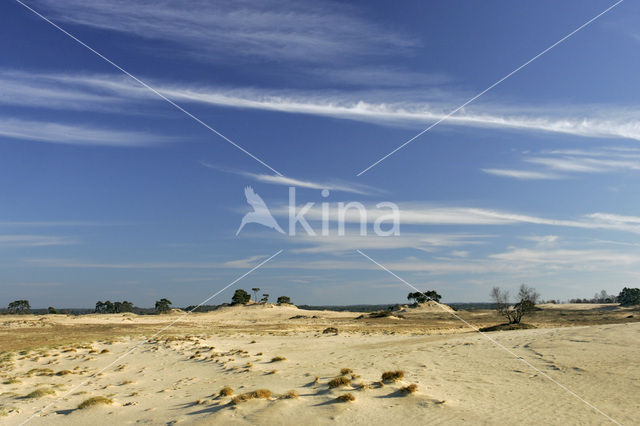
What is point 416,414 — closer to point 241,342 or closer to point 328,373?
point 328,373

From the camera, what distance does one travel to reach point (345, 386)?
1670cm

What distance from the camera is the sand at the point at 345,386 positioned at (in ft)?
45.3

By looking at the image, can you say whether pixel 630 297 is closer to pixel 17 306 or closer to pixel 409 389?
pixel 409 389

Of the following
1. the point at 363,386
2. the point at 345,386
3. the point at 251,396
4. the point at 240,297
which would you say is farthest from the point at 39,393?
the point at 240,297

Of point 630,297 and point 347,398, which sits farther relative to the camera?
point 630,297

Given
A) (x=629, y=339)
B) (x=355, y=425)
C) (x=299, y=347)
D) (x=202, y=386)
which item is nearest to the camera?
(x=355, y=425)

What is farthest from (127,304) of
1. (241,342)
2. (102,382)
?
(102,382)

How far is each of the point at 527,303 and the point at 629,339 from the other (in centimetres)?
3786

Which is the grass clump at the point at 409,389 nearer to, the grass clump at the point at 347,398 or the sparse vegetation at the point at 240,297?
the grass clump at the point at 347,398

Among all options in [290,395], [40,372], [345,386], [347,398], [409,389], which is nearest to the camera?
[347,398]

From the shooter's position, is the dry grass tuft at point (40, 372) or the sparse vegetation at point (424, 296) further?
the sparse vegetation at point (424, 296)

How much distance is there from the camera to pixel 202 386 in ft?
65.8

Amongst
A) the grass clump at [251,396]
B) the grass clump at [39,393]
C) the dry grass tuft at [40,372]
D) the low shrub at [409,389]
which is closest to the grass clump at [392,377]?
the low shrub at [409,389]

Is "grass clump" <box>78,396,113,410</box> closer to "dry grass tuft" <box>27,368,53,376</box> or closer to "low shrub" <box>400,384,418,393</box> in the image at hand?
"dry grass tuft" <box>27,368,53,376</box>
